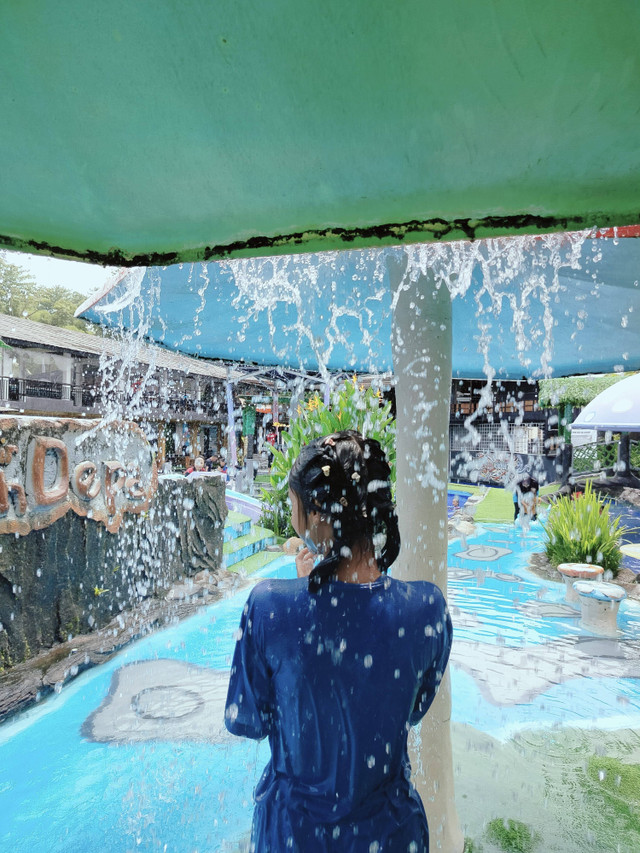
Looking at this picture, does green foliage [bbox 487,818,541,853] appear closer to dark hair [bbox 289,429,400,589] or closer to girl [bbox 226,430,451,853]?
girl [bbox 226,430,451,853]

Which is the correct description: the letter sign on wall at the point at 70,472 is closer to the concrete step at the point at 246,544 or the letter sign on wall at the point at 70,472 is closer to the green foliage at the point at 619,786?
the concrete step at the point at 246,544

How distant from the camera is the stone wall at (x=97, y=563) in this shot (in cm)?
455

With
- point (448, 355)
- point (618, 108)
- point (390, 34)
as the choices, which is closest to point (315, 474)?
point (390, 34)

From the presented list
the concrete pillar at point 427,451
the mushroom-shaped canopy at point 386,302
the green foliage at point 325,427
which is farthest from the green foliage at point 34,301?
the concrete pillar at point 427,451

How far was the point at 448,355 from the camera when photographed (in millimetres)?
2480

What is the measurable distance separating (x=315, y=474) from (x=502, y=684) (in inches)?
178

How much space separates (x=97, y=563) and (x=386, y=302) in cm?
425

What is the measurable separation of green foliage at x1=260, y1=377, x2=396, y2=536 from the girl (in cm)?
725

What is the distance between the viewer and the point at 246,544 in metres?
9.01

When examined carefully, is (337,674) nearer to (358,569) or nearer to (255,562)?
(358,569)

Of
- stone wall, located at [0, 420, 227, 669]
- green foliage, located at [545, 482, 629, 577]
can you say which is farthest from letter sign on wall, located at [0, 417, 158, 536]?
green foliage, located at [545, 482, 629, 577]

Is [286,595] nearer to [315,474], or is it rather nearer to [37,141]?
[315,474]

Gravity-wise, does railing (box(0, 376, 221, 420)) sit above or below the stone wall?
above

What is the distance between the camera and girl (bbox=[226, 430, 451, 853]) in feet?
4.01
